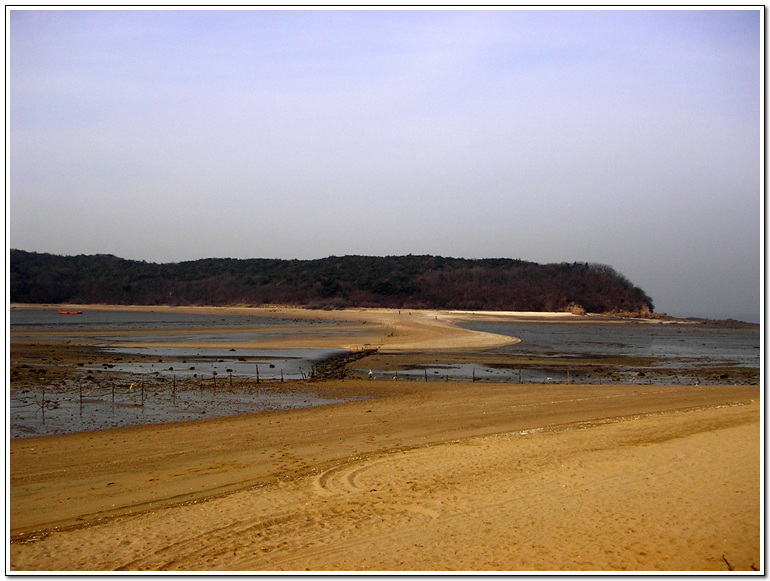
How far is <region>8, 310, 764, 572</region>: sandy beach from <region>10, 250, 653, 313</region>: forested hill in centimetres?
7123

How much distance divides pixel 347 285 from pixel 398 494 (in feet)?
305

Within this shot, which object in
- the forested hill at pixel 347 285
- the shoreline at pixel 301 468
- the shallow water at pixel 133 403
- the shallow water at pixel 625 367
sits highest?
the forested hill at pixel 347 285

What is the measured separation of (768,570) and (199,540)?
5269 millimetres

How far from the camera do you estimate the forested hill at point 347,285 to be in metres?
86.1

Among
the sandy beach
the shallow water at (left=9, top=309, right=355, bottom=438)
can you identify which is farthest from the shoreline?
the shallow water at (left=9, top=309, right=355, bottom=438)

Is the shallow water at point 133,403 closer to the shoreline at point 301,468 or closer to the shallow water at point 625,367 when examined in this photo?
the shoreline at point 301,468

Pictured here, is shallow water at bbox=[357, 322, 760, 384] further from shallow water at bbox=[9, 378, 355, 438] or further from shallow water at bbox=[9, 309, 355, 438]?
shallow water at bbox=[9, 378, 355, 438]

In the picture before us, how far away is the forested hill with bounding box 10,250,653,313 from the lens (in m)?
86.1

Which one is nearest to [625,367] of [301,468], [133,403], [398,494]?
[133,403]

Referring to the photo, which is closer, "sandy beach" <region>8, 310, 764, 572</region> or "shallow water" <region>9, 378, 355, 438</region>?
"sandy beach" <region>8, 310, 764, 572</region>

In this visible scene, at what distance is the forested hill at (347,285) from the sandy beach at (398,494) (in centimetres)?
7123

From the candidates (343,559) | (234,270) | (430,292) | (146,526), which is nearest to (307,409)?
(146,526)

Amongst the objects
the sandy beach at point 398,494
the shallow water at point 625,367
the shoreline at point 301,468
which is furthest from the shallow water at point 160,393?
the shallow water at point 625,367

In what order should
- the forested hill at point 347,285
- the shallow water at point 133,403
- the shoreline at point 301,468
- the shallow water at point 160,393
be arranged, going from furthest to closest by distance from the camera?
the forested hill at point 347,285, the shallow water at point 160,393, the shallow water at point 133,403, the shoreline at point 301,468
